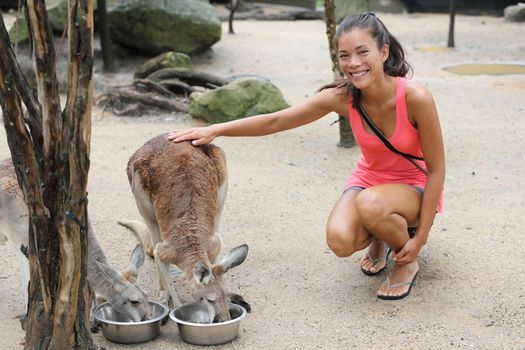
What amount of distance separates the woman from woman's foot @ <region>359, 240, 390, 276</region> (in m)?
0.15

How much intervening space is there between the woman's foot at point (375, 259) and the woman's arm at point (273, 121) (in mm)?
745

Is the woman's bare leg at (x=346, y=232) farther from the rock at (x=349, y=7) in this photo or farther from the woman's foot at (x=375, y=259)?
the rock at (x=349, y=7)

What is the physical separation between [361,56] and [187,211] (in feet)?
3.49

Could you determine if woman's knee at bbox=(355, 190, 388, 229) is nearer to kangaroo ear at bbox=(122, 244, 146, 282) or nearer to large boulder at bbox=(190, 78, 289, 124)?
kangaroo ear at bbox=(122, 244, 146, 282)

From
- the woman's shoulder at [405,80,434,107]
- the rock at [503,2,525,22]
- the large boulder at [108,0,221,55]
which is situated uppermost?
the woman's shoulder at [405,80,434,107]

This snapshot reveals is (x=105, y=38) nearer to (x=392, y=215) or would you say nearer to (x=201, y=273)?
(x=392, y=215)

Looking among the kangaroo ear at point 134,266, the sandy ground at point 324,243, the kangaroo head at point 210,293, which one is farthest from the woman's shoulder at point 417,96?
the kangaroo ear at point 134,266

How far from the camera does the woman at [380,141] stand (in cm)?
368

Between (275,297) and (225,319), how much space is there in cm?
57

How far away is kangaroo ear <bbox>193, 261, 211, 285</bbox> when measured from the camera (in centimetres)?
341

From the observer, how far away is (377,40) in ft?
12.1

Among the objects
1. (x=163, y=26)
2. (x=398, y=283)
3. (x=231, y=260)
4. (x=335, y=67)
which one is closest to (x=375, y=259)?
(x=398, y=283)

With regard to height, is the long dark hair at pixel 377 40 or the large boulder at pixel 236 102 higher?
the long dark hair at pixel 377 40

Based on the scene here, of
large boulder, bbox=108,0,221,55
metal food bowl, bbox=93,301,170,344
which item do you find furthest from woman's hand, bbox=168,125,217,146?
large boulder, bbox=108,0,221,55
